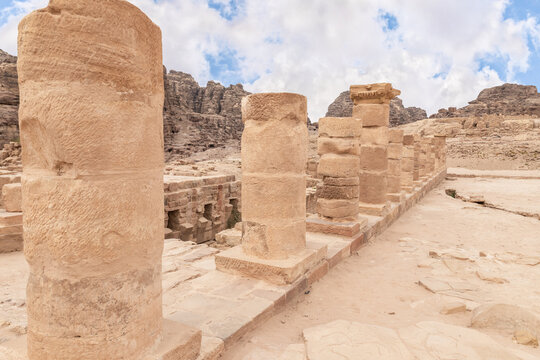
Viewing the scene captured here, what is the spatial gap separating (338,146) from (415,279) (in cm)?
297

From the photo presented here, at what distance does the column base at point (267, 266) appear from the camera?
450 centimetres

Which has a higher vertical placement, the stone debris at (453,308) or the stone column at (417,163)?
the stone column at (417,163)

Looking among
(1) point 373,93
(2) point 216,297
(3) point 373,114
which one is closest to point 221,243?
(3) point 373,114

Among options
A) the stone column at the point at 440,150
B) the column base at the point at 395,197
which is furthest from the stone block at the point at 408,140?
the stone column at the point at 440,150

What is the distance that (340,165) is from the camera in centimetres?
729

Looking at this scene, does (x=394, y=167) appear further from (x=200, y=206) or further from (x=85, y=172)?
(x=85, y=172)

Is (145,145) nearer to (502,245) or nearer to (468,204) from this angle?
(502,245)

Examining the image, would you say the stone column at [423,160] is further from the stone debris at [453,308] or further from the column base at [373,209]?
the stone debris at [453,308]

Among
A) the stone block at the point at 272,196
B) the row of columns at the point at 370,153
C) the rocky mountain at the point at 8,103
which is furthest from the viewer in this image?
the rocky mountain at the point at 8,103

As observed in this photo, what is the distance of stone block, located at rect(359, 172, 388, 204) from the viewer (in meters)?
8.70

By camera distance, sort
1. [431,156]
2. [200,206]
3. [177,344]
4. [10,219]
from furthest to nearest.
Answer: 1. [431,156]
2. [200,206]
3. [10,219]
4. [177,344]

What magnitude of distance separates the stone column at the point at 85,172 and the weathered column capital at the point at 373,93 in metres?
6.94

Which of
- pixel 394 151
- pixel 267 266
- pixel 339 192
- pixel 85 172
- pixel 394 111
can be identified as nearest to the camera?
pixel 85 172

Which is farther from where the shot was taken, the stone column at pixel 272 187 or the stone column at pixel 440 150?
the stone column at pixel 440 150
